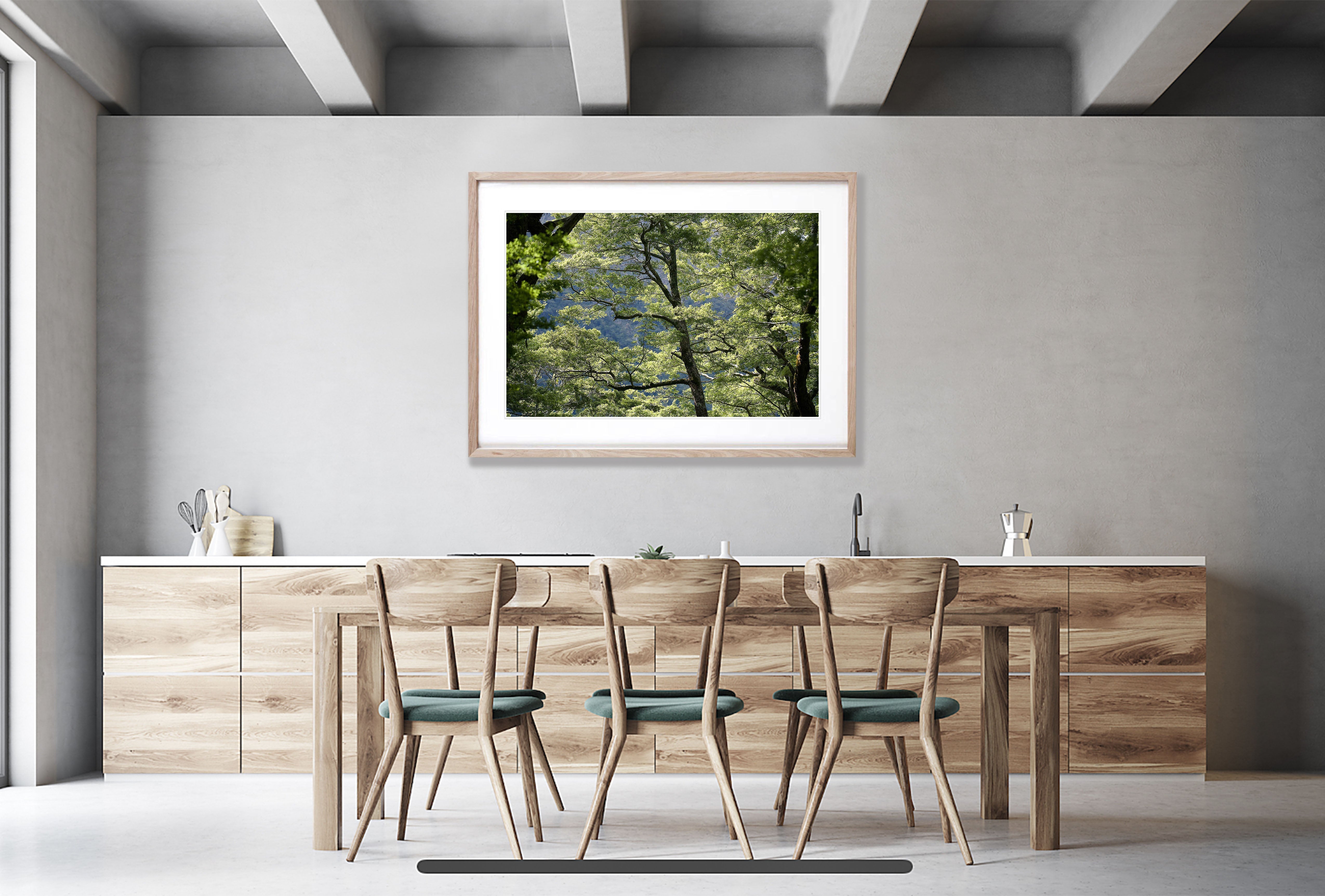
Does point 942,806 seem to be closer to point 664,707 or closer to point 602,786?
point 664,707

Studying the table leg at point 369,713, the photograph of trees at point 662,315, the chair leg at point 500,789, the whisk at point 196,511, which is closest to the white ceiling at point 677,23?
the photograph of trees at point 662,315

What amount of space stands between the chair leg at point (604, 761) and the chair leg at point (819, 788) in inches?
23.5

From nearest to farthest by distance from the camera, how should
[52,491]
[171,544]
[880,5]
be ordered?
[880,5], [52,491], [171,544]

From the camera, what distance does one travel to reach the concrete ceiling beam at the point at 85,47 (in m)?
4.33

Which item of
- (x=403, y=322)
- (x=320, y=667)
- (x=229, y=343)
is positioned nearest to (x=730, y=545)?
(x=403, y=322)

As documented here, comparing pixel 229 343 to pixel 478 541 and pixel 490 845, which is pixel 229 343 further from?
pixel 490 845

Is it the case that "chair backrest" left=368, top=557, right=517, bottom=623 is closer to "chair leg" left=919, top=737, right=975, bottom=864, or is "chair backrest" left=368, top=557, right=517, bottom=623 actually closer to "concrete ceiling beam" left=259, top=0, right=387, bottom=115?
"chair leg" left=919, top=737, right=975, bottom=864

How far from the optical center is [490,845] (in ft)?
10.9

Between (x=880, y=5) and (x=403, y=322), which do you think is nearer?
(x=880, y=5)

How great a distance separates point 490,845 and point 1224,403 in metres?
3.79

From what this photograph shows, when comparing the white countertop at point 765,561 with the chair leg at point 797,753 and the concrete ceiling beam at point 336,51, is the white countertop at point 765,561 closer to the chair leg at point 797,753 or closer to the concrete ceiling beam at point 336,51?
the chair leg at point 797,753

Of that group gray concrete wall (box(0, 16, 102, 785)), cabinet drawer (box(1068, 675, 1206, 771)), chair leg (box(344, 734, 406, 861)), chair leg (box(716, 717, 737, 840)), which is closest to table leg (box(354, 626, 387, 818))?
chair leg (box(344, 734, 406, 861))

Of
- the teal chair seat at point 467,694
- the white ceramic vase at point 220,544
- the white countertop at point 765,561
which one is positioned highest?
the white ceramic vase at point 220,544

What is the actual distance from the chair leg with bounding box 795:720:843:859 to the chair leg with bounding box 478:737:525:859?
817 mm
